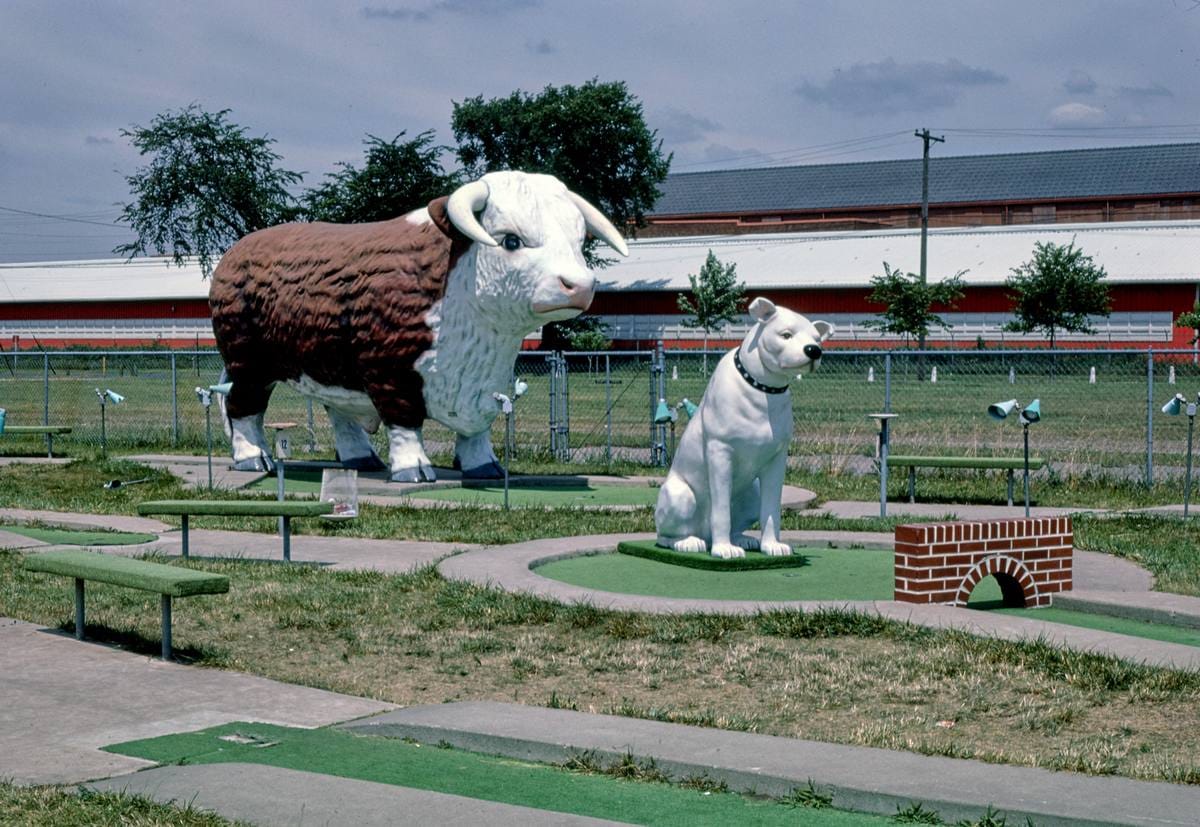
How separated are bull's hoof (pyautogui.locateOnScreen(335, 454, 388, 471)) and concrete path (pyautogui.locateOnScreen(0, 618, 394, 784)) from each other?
956 cm

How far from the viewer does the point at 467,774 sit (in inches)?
221

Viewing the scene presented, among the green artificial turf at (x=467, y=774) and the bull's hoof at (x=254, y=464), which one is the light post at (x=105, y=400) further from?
the green artificial turf at (x=467, y=774)

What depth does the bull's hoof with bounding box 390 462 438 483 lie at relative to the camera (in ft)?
53.5

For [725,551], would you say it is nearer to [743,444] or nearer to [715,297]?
[743,444]

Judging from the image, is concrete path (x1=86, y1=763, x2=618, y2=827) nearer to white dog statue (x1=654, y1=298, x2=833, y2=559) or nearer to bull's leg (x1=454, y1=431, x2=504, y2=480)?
white dog statue (x1=654, y1=298, x2=833, y2=559)

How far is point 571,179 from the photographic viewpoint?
5847 cm

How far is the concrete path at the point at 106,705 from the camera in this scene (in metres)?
5.80

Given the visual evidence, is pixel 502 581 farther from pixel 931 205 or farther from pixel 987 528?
pixel 931 205

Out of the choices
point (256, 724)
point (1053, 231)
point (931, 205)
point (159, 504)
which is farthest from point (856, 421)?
point (931, 205)

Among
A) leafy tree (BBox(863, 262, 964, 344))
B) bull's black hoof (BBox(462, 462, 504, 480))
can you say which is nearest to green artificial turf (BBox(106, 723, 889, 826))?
bull's black hoof (BBox(462, 462, 504, 480))

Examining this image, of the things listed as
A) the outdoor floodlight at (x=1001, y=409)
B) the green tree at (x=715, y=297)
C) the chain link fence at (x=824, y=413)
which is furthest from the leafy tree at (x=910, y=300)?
the outdoor floodlight at (x=1001, y=409)

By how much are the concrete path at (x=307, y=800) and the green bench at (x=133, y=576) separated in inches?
88.6

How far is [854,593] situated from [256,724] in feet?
15.0

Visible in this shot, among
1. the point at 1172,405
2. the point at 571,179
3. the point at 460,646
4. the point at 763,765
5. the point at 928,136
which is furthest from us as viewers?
the point at 571,179
